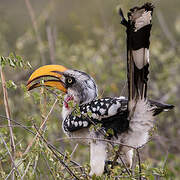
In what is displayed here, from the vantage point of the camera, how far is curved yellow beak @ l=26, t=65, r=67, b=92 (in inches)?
106

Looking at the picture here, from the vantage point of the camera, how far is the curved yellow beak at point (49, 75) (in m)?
2.70

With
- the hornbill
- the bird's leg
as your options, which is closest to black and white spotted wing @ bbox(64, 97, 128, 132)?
the hornbill

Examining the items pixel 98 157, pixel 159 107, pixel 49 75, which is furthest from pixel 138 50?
pixel 49 75

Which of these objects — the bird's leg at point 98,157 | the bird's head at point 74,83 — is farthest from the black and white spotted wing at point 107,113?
the bird's head at point 74,83

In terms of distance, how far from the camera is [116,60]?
209 inches

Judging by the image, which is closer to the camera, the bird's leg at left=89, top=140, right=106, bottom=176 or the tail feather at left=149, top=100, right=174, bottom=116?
the tail feather at left=149, top=100, right=174, bottom=116

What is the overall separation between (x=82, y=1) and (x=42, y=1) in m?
1.33

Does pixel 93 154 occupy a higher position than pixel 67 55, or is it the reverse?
pixel 67 55

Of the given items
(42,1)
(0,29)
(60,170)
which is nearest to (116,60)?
(0,29)

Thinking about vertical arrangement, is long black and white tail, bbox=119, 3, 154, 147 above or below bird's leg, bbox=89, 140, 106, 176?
above

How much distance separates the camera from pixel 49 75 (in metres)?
2.80

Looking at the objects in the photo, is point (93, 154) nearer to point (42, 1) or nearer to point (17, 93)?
point (17, 93)

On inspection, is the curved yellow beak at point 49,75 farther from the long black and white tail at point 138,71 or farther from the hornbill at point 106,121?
the long black and white tail at point 138,71

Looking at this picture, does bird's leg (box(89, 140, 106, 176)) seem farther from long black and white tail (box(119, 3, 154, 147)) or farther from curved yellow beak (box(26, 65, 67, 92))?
curved yellow beak (box(26, 65, 67, 92))
